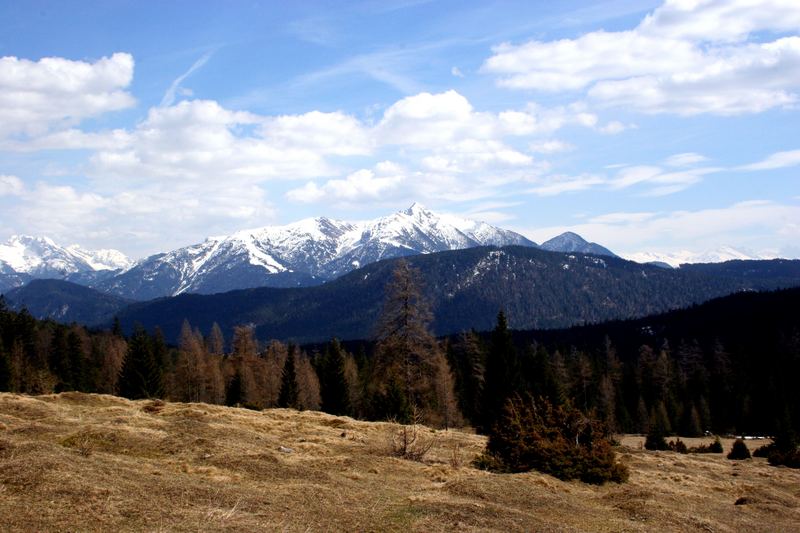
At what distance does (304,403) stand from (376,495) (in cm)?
7136

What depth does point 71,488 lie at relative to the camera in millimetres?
15000

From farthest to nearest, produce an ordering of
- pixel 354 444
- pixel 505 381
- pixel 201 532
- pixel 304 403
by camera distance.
Answer: pixel 304 403, pixel 505 381, pixel 354 444, pixel 201 532

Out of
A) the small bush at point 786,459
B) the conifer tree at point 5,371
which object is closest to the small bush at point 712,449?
the small bush at point 786,459

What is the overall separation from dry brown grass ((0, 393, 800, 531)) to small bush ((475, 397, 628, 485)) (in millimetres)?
919

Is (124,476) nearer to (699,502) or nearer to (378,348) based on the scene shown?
(699,502)

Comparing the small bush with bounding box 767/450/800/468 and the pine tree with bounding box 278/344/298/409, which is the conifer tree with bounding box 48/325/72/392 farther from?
the small bush with bounding box 767/450/800/468

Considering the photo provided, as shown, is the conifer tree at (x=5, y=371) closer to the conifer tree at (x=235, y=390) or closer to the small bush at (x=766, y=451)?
the conifer tree at (x=235, y=390)

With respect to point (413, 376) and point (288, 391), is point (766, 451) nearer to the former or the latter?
point (413, 376)

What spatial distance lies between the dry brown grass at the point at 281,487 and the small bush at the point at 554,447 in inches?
36.2

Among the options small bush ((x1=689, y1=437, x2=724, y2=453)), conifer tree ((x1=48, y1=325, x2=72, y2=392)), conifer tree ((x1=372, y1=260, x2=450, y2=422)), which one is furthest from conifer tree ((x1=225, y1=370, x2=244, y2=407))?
small bush ((x1=689, y1=437, x2=724, y2=453))

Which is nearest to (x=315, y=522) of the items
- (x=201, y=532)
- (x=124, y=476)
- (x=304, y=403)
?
(x=201, y=532)

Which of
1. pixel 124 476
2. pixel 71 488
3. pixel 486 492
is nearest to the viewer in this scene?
pixel 71 488

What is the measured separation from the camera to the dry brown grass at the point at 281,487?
48.7ft

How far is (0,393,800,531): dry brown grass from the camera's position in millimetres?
14836
